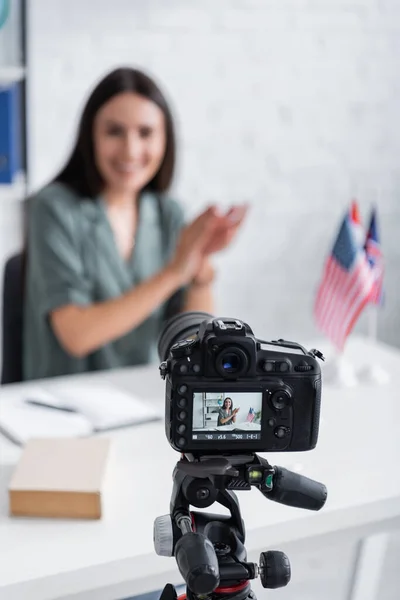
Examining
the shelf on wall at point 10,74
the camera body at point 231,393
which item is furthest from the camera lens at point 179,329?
the shelf on wall at point 10,74

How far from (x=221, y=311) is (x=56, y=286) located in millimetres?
1140

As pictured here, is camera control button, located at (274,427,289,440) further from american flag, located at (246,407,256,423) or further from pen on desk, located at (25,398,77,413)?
pen on desk, located at (25,398,77,413)

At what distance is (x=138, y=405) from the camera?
1.84 meters

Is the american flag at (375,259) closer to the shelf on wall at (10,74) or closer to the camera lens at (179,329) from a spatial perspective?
the camera lens at (179,329)

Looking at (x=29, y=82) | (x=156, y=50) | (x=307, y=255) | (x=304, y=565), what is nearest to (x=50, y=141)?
(x=29, y=82)

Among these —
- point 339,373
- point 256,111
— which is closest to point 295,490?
point 339,373

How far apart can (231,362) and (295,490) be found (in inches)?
6.1

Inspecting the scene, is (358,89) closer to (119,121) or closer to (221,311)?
(221,311)

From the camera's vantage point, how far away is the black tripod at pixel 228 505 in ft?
2.95

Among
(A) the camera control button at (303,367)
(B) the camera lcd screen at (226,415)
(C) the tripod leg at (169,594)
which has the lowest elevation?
(C) the tripod leg at (169,594)

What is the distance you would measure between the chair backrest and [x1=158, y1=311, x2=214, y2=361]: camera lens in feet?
4.33

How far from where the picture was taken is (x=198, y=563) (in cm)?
82

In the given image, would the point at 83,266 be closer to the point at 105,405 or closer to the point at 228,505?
the point at 105,405

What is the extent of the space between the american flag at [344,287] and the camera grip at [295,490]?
115 centimetres
